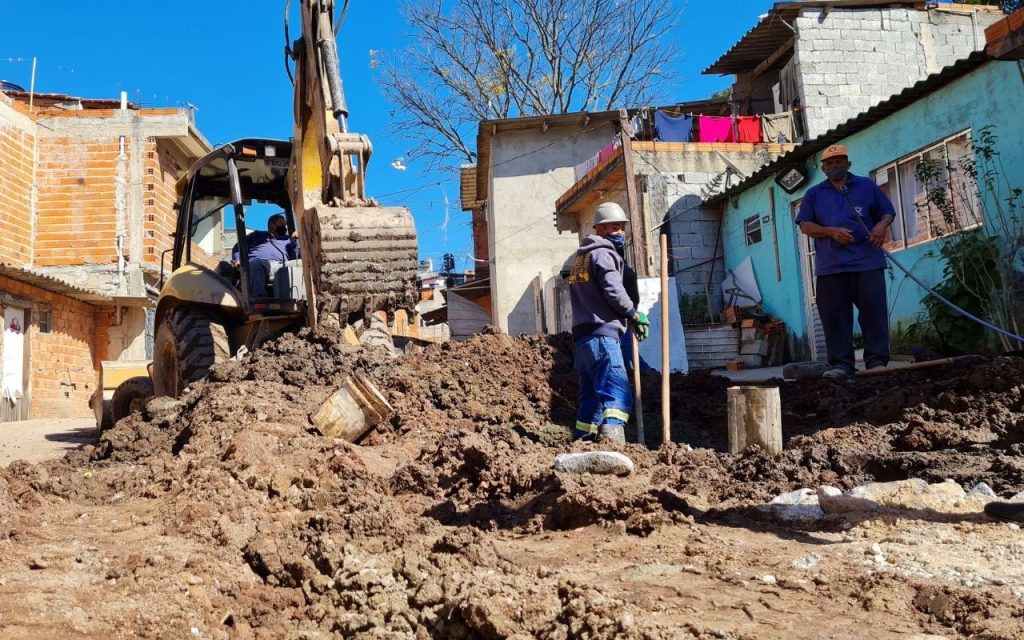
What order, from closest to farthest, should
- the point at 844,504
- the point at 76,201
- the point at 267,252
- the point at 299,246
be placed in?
1. the point at 844,504
2. the point at 299,246
3. the point at 267,252
4. the point at 76,201

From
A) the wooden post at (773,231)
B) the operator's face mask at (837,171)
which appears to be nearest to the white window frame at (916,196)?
the wooden post at (773,231)

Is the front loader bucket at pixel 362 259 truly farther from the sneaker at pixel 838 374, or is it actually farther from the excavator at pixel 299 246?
the sneaker at pixel 838 374

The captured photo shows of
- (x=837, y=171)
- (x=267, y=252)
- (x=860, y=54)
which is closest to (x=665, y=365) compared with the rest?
(x=837, y=171)

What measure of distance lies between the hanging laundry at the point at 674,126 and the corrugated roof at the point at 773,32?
7.90 feet

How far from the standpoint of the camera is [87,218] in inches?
759

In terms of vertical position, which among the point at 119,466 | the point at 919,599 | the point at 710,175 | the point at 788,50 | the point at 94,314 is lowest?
the point at 919,599

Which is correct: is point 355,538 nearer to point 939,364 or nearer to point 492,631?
point 492,631

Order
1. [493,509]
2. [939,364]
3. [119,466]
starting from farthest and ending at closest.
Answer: [939,364]
[119,466]
[493,509]

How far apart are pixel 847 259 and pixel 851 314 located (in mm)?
467

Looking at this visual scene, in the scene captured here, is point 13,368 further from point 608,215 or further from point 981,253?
point 981,253

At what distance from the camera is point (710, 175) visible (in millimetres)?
16625

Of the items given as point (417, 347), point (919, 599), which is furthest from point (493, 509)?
point (417, 347)

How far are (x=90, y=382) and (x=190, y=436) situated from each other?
15.6 m

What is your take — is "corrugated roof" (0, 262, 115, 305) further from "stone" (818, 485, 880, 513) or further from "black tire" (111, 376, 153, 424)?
"stone" (818, 485, 880, 513)
